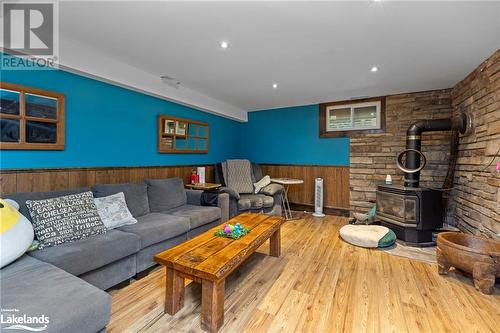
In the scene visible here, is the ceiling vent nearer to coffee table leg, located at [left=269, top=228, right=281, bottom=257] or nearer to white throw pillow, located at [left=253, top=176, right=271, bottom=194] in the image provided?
white throw pillow, located at [left=253, top=176, right=271, bottom=194]

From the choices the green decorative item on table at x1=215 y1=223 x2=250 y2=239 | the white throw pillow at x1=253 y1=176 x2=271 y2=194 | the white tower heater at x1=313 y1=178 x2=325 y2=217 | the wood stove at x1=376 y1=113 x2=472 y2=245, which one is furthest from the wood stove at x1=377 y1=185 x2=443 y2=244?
the green decorative item on table at x1=215 y1=223 x2=250 y2=239

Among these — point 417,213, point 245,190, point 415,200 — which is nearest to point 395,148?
point 415,200

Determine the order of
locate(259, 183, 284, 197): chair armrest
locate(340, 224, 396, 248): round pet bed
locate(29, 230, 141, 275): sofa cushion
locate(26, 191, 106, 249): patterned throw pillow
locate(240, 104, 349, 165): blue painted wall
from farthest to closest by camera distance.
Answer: locate(240, 104, 349, 165): blue painted wall
locate(259, 183, 284, 197): chair armrest
locate(340, 224, 396, 248): round pet bed
locate(26, 191, 106, 249): patterned throw pillow
locate(29, 230, 141, 275): sofa cushion

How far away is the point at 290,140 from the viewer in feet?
16.3

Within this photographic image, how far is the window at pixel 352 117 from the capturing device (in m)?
4.15

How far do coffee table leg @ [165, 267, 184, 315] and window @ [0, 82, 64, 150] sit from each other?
1.79 meters

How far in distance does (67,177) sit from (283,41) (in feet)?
8.61

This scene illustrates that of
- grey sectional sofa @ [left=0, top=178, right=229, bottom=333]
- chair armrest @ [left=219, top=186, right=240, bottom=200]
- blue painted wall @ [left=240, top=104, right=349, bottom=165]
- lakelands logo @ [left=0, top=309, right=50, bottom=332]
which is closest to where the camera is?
lakelands logo @ [left=0, top=309, right=50, bottom=332]

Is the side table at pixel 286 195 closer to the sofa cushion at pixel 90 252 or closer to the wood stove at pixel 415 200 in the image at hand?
the wood stove at pixel 415 200

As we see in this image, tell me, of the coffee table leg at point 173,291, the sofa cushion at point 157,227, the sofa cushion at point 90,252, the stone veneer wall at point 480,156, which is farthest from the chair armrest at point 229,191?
the stone veneer wall at point 480,156

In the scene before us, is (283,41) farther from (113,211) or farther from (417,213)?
(417,213)

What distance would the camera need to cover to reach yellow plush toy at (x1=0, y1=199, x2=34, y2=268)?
135 centimetres

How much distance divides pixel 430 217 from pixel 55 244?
404 centimetres

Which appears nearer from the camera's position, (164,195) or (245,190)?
(164,195)
